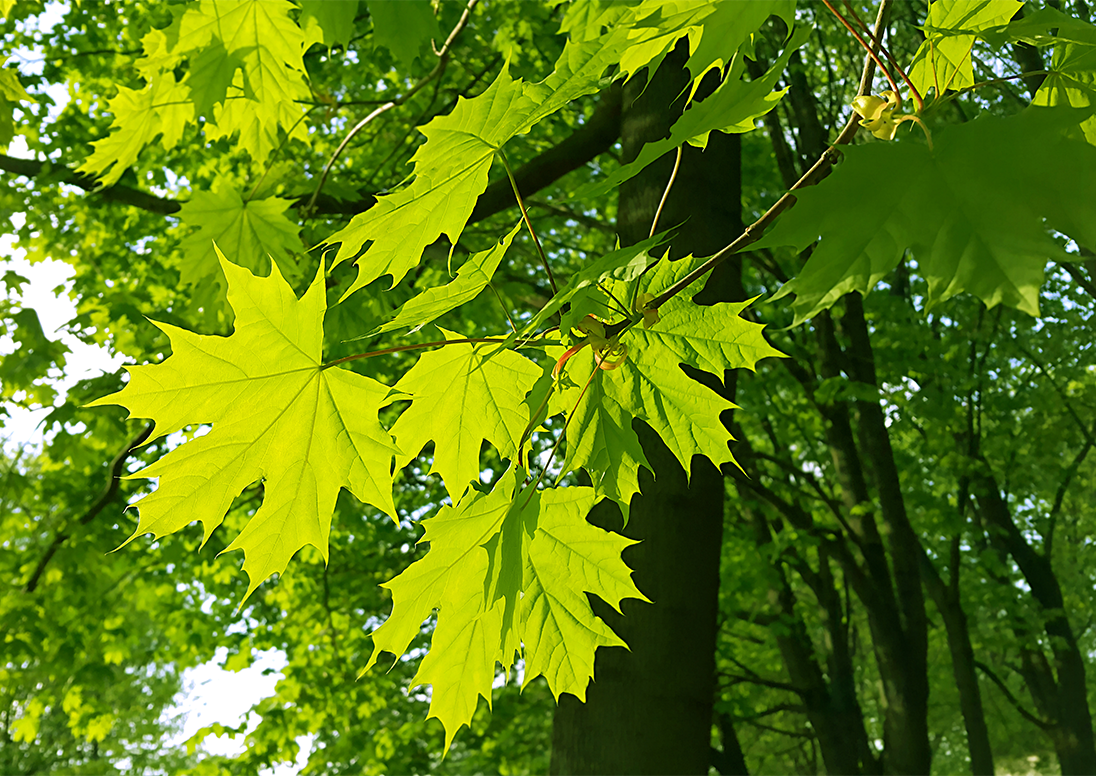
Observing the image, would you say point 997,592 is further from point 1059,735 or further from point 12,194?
point 12,194

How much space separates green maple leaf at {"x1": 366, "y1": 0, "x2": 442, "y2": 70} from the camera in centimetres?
230

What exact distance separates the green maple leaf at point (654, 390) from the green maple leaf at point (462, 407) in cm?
10

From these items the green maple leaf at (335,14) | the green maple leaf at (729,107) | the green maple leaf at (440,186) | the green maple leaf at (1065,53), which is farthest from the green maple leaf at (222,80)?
the green maple leaf at (1065,53)

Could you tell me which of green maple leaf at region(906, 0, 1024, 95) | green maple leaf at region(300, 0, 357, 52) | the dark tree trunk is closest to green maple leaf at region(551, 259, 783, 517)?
green maple leaf at region(906, 0, 1024, 95)

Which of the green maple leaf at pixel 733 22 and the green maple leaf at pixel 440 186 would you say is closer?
the green maple leaf at pixel 733 22

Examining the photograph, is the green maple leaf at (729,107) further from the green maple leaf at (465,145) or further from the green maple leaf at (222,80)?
the green maple leaf at (222,80)

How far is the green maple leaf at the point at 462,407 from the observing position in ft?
4.52

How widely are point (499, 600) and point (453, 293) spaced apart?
513 mm

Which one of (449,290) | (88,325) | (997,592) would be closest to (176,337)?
(449,290)

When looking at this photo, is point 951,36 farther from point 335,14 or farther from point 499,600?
point 335,14

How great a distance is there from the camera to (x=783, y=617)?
325 inches

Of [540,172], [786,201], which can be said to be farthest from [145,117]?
[786,201]

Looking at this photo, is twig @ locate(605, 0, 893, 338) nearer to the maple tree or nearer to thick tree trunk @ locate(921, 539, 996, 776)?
the maple tree

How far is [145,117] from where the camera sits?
3223 millimetres
